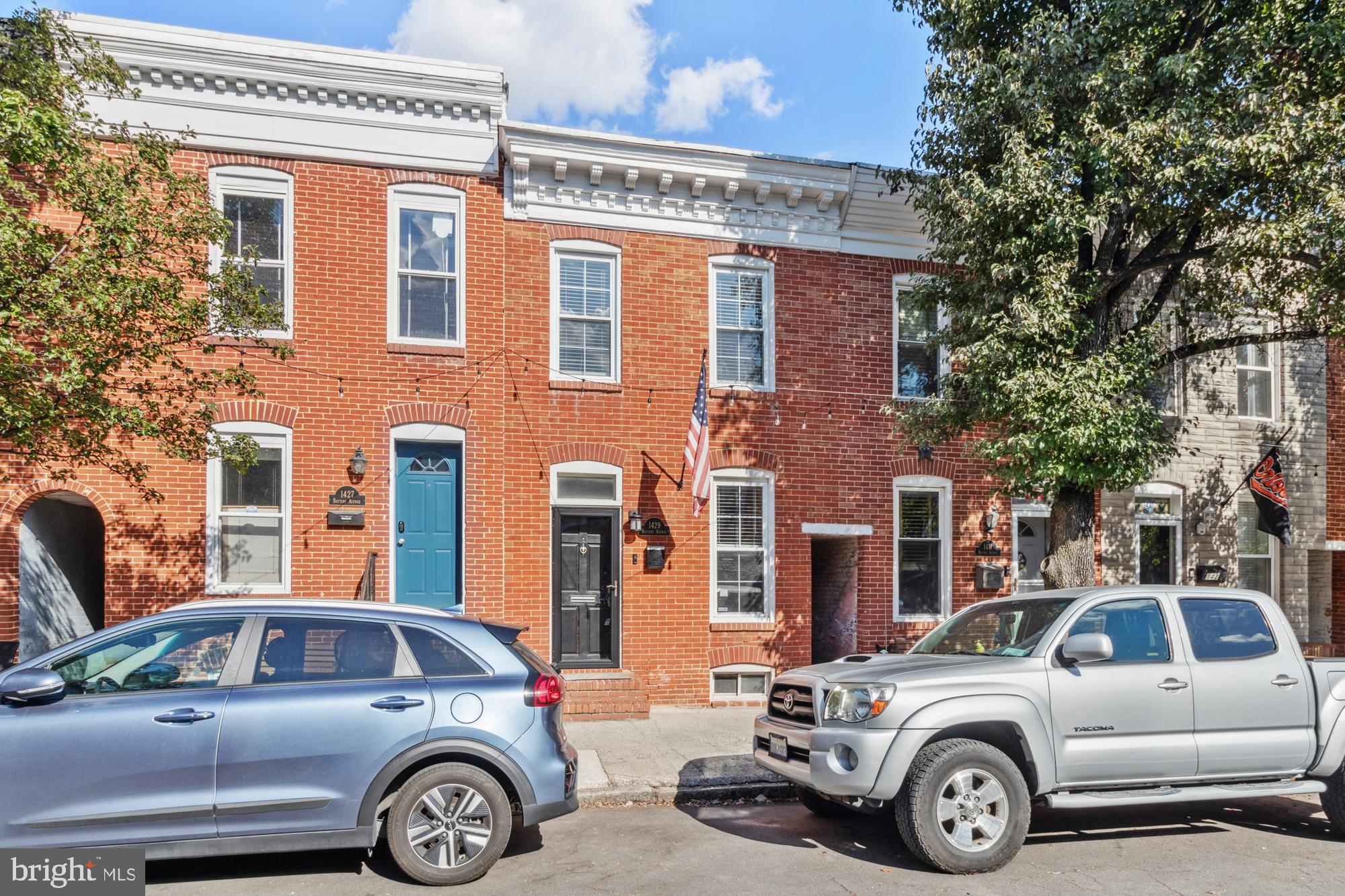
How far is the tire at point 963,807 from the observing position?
5.97 metres

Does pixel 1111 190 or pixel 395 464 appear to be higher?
pixel 1111 190

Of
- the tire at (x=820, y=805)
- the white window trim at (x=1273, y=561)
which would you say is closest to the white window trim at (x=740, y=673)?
the tire at (x=820, y=805)

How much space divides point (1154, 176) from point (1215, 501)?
759 centimetres

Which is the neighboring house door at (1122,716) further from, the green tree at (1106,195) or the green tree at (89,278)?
the green tree at (89,278)

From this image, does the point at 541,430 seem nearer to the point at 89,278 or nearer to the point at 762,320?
the point at 762,320

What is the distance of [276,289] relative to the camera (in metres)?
11.3

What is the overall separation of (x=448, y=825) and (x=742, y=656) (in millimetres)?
7048

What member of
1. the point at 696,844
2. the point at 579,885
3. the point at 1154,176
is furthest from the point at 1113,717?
the point at 1154,176

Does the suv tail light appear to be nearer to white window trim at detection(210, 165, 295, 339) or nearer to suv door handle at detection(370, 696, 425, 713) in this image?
suv door handle at detection(370, 696, 425, 713)

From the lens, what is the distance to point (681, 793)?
318 inches

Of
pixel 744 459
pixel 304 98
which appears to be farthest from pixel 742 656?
pixel 304 98

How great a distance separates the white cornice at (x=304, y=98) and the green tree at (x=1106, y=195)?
5.37 m

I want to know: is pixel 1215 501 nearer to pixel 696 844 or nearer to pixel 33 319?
pixel 696 844

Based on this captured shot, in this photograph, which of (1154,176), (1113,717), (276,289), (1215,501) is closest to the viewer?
(1113,717)
